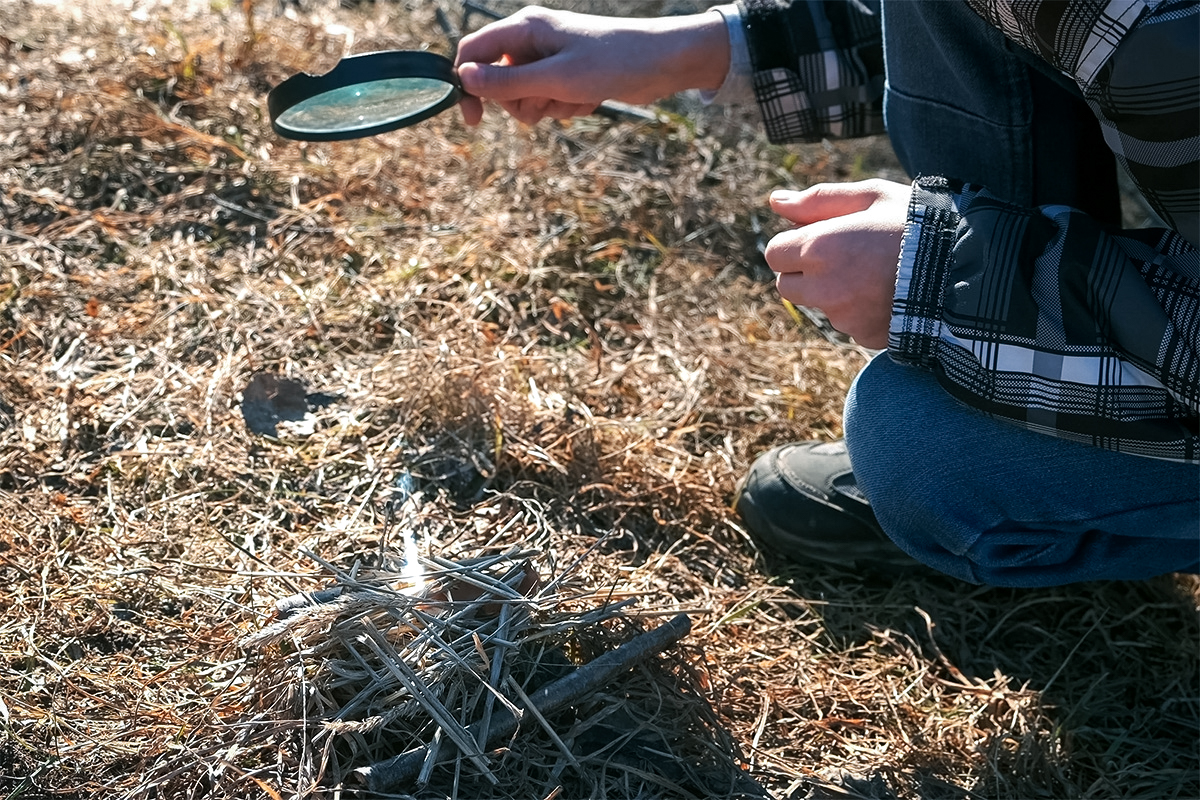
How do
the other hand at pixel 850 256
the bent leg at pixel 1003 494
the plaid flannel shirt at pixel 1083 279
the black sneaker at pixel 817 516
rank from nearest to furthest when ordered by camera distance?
the plaid flannel shirt at pixel 1083 279 < the other hand at pixel 850 256 < the bent leg at pixel 1003 494 < the black sneaker at pixel 817 516

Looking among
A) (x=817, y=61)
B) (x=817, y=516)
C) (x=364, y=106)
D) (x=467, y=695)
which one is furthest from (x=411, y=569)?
(x=817, y=61)

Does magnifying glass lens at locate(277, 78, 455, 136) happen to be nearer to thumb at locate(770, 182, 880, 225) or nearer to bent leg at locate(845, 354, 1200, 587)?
thumb at locate(770, 182, 880, 225)

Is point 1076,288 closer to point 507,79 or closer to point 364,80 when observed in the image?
point 507,79

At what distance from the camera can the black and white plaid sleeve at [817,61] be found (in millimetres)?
1573

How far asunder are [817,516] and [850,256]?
18.6 inches

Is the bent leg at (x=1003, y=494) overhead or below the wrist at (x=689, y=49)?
below

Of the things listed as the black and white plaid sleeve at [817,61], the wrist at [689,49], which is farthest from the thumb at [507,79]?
the black and white plaid sleeve at [817,61]

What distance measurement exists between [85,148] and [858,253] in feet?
5.11

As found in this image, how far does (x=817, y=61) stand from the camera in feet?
5.24

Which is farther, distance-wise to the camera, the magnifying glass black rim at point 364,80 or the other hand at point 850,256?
the magnifying glass black rim at point 364,80

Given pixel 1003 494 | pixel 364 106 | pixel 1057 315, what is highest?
A: pixel 364 106

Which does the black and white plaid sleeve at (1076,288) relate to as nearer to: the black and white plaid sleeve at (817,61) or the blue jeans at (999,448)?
the blue jeans at (999,448)

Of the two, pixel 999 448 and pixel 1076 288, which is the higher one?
pixel 1076 288

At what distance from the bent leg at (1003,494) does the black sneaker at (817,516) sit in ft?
0.43
